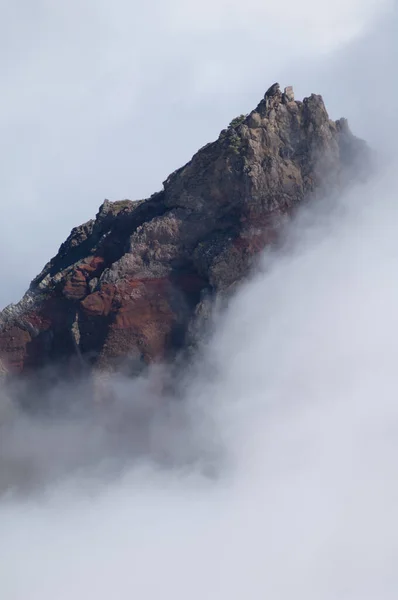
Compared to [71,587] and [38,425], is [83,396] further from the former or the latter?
[71,587]

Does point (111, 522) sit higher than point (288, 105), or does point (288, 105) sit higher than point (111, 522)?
point (288, 105)

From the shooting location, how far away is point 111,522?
133250mm

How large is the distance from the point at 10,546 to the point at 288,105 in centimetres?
3766

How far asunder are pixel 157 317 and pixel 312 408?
12.9 meters

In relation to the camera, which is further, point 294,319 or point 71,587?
point 294,319

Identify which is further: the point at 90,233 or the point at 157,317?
the point at 90,233

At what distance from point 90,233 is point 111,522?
23788mm

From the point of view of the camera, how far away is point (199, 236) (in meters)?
136

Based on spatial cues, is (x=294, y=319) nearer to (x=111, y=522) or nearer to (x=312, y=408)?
(x=312, y=408)

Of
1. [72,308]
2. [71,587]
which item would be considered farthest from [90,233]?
[71,587]

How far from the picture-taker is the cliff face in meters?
135

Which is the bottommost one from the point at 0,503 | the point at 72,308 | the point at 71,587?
the point at 71,587

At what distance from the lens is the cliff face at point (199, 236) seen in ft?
443

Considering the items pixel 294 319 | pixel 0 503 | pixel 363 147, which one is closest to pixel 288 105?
pixel 363 147
